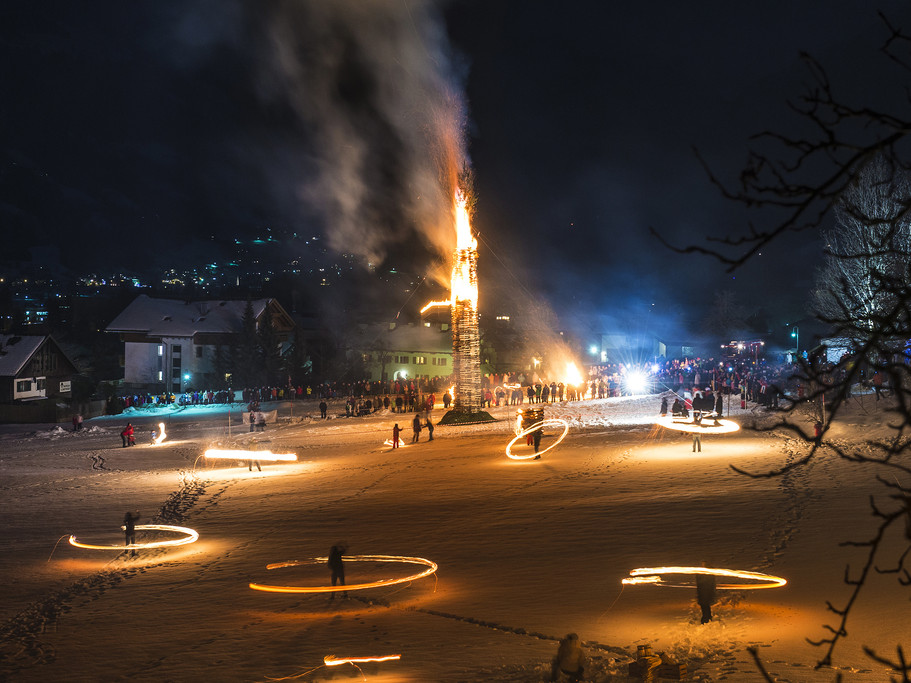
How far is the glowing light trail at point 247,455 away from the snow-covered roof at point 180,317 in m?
48.4

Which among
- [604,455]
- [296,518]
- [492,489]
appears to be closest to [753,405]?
[604,455]

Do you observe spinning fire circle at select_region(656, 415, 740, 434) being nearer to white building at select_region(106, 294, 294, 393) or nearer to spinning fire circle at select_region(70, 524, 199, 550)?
spinning fire circle at select_region(70, 524, 199, 550)

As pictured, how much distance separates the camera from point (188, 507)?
78.3ft

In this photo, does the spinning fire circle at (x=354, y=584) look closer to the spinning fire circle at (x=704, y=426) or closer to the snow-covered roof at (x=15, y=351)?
the spinning fire circle at (x=704, y=426)

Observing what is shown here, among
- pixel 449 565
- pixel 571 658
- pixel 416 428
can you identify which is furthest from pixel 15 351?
pixel 571 658

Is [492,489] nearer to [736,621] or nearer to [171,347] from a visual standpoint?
[736,621]

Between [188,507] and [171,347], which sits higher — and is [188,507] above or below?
below

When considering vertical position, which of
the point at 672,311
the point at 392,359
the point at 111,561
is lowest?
the point at 111,561

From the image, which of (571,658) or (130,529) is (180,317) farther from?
(571,658)

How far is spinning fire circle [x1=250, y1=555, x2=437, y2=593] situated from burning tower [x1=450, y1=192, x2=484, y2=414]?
93.5ft

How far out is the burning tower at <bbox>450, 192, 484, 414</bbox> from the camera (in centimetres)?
4459

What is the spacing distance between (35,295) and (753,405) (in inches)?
6307

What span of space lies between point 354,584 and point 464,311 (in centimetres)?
3142

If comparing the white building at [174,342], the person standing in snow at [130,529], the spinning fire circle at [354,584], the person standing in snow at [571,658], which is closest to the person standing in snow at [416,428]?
the person standing in snow at [130,529]
